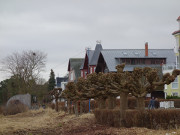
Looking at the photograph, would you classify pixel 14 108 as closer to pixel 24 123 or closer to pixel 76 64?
pixel 24 123

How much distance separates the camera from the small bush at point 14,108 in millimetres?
45594

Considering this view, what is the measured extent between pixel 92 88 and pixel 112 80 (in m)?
4.10

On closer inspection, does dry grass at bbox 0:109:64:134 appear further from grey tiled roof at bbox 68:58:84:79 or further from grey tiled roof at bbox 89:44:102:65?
grey tiled roof at bbox 68:58:84:79

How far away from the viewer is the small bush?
45.6 meters

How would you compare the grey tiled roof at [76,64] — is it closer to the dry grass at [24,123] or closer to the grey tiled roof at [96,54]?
the grey tiled roof at [96,54]

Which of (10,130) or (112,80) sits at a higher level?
(112,80)

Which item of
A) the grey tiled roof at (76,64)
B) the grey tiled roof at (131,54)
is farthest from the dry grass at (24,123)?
the grey tiled roof at (76,64)

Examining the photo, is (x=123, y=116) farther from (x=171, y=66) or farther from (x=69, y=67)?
(x=69, y=67)

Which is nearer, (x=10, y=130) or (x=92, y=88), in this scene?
(x=10, y=130)

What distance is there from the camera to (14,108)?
45.9m

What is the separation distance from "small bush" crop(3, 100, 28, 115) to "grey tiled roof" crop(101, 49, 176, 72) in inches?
624

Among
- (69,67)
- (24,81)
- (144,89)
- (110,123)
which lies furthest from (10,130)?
(69,67)

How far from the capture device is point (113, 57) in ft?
191

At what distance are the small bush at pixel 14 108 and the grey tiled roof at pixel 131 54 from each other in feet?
52.0
